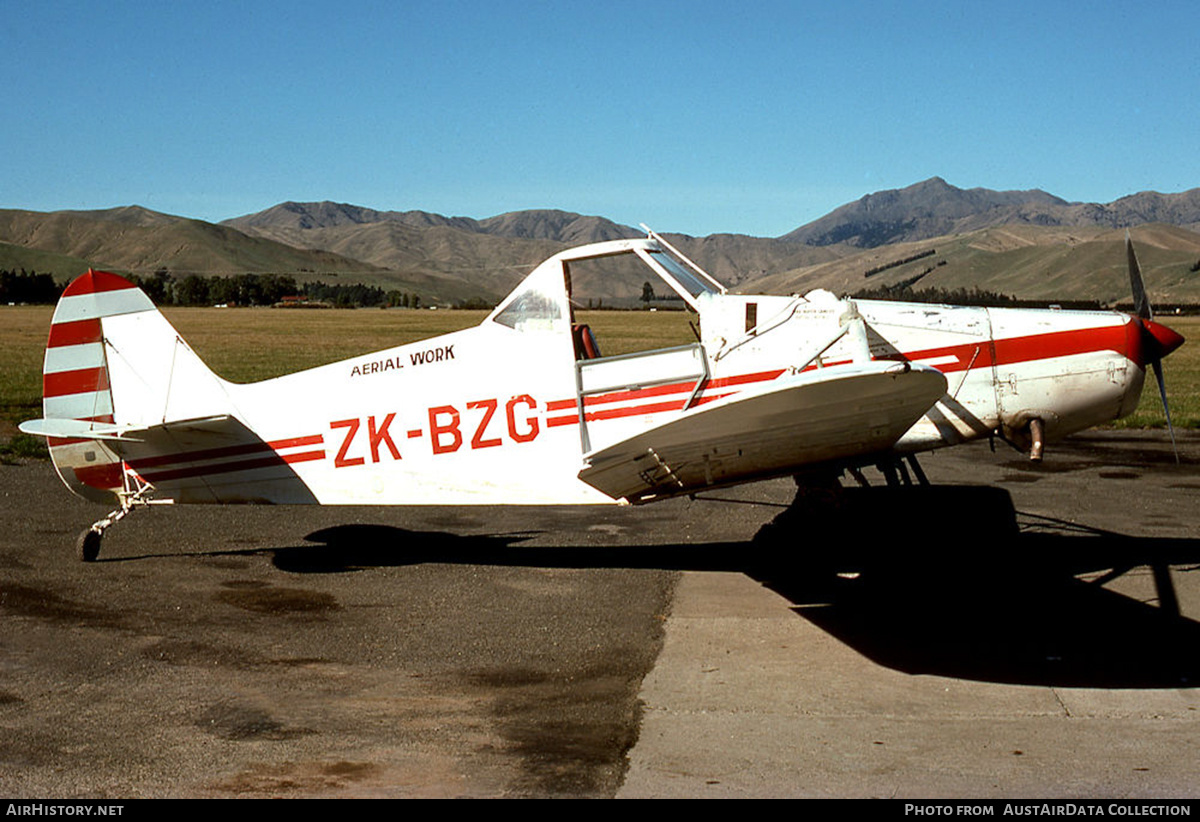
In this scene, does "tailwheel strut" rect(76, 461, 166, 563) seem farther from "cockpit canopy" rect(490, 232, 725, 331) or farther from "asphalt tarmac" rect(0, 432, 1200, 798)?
"cockpit canopy" rect(490, 232, 725, 331)

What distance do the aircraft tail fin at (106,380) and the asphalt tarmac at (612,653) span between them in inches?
35.3

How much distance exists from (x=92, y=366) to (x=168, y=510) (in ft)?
8.79

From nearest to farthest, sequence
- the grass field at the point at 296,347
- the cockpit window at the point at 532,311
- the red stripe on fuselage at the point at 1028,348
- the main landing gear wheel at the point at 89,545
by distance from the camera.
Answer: the red stripe on fuselage at the point at 1028,348 → the cockpit window at the point at 532,311 → the main landing gear wheel at the point at 89,545 → the grass field at the point at 296,347

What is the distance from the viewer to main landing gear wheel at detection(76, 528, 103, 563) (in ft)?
27.6

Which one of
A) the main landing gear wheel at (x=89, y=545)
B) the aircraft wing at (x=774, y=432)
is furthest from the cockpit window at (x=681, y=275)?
the main landing gear wheel at (x=89, y=545)

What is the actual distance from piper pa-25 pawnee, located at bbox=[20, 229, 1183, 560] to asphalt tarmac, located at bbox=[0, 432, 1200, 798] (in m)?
0.84

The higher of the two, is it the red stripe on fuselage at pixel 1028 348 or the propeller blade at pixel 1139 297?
the propeller blade at pixel 1139 297

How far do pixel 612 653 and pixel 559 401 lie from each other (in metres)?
1.90

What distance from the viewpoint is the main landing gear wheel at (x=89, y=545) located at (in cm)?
841

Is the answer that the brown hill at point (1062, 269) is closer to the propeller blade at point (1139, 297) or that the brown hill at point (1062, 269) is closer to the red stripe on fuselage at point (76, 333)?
the propeller blade at point (1139, 297)

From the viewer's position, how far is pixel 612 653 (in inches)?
248

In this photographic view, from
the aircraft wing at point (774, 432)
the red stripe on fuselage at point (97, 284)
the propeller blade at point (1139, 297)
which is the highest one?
the red stripe on fuselage at point (97, 284)

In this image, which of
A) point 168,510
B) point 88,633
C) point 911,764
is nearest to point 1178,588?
point 911,764

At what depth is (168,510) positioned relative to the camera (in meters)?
10.6
